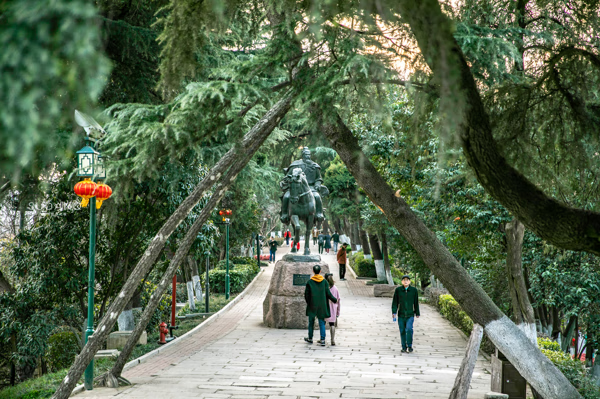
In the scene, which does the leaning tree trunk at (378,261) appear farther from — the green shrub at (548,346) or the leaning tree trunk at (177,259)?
the leaning tree trunk at (177,259)

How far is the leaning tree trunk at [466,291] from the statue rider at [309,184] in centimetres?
893

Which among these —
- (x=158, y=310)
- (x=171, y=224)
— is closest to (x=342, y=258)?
(x=158, y=310)

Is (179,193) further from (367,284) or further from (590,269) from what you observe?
(367,284)

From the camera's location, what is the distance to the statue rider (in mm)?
16484

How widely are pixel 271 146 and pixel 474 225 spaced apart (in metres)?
4.96

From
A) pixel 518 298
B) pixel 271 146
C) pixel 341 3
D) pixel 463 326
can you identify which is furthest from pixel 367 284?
pixel 341 3

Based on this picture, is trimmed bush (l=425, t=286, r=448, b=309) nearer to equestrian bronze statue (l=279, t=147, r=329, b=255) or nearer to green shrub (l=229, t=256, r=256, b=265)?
equestrian bronze statue (l=279, t=147, r=329, b=255)

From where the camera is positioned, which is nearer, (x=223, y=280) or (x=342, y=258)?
(x=223, y=280)

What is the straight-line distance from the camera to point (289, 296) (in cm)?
1501

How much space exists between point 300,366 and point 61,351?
6556mm

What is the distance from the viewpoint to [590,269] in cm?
1150

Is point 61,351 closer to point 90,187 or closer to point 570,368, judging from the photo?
point 90,187

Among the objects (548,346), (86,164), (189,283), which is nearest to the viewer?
(86,164)

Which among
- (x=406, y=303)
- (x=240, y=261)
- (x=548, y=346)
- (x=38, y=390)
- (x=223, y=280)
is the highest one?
(x=240, y=261)
